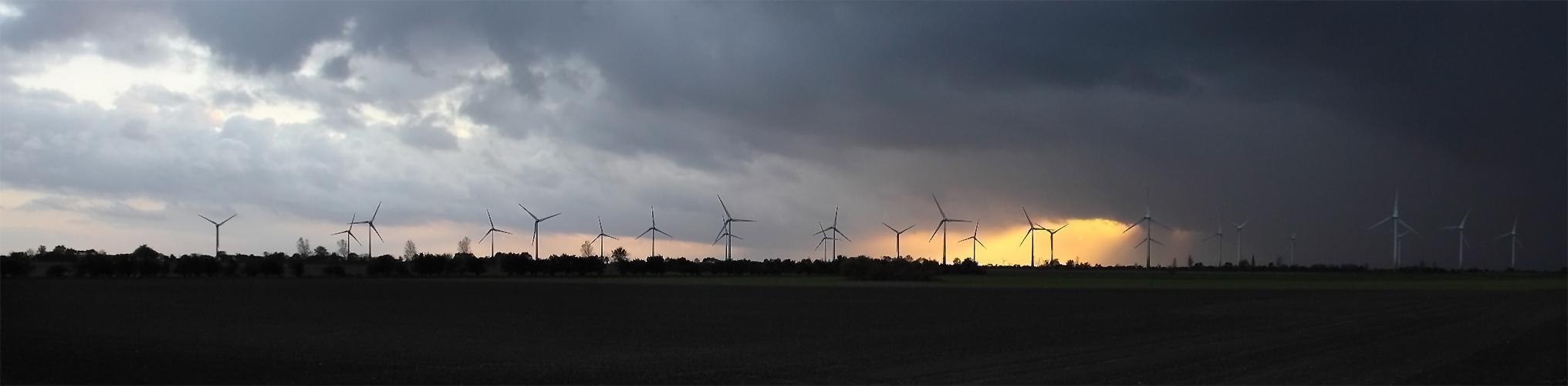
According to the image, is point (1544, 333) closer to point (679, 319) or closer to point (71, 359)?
point (679, 319)

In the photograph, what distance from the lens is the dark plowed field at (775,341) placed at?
23469 millimetres

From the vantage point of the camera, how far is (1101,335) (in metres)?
34.9

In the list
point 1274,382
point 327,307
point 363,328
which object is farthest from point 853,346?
point 327,307

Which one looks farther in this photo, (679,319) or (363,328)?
(679,319)

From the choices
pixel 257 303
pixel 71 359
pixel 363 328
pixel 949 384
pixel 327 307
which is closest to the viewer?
pixel 949 384

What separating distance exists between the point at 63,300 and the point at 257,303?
36.6ft

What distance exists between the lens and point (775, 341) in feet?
108

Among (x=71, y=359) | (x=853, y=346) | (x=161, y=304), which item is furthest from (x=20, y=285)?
(x=853, y=346)

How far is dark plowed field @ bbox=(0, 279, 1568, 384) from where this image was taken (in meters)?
23.5

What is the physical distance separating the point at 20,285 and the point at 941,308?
6943 cm

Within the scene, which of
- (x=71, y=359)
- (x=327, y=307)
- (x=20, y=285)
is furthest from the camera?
(x=20, y=285)

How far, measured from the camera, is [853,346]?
1210 inches

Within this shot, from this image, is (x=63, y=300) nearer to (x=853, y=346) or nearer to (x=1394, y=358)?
(x=853, y=346)

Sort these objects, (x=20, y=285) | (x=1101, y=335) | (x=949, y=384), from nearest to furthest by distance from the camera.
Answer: (x=949, y=384) < (x=1101, y=335) < (x=20, y=285)
